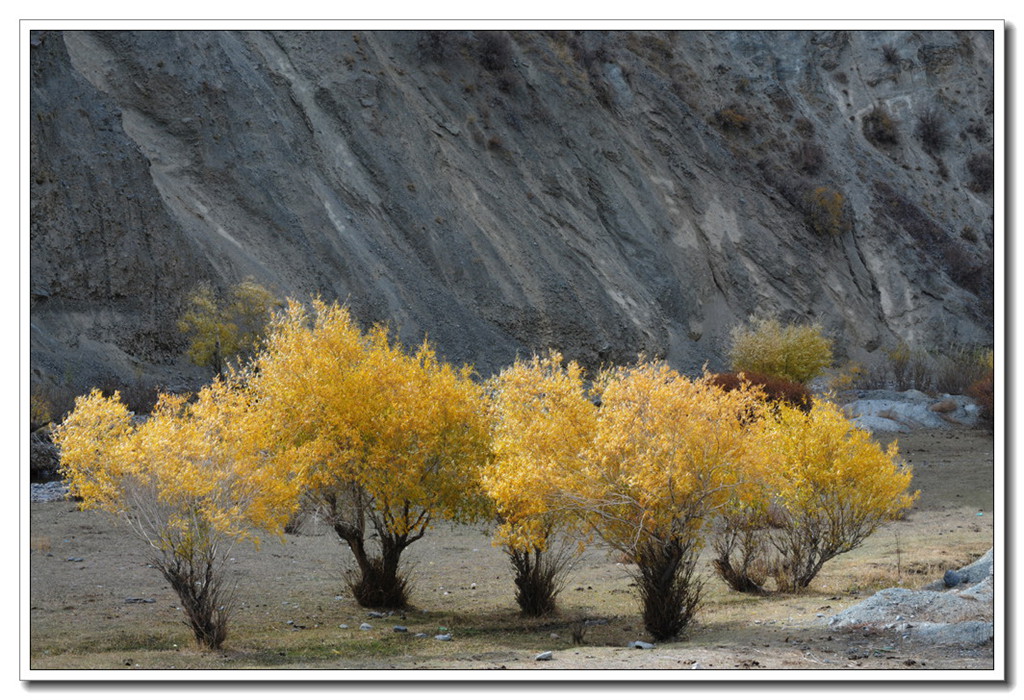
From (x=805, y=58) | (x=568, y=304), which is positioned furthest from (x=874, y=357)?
(x=805, y=58)

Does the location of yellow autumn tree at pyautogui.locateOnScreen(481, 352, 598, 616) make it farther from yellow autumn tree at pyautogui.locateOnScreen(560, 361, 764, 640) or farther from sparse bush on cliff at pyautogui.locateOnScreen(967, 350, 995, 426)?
sparse bush on cliff at pyautogui.locateOnScreen(967, 350, 995, 426)

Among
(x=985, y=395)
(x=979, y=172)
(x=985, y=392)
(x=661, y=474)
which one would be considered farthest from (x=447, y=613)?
(x=979, y=172)

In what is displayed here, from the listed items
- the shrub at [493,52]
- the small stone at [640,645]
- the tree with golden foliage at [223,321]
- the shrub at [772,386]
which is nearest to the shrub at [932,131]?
the shrub at [493,52]

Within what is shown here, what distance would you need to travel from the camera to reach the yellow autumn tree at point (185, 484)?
11.4 metres

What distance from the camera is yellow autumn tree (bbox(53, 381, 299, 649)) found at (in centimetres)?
1138

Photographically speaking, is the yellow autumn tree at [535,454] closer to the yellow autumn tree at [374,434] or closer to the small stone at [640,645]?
the yellow autumn tree at [374,434]

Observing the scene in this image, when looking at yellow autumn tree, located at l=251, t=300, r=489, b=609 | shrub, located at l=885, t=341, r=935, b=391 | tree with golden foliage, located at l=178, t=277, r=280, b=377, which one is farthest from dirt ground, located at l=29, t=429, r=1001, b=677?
shrub, located at l=885, t=341, r=935, b=391

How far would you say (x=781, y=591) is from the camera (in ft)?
51.9

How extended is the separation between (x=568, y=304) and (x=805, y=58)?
27941mm

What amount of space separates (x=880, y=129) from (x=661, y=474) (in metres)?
51.6

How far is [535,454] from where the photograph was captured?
1264 centimetres

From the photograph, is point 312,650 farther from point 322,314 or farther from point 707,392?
point 322,314

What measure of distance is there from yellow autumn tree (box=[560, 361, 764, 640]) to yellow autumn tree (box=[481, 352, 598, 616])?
0.33 metres

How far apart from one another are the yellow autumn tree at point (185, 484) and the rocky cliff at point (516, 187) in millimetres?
16960
